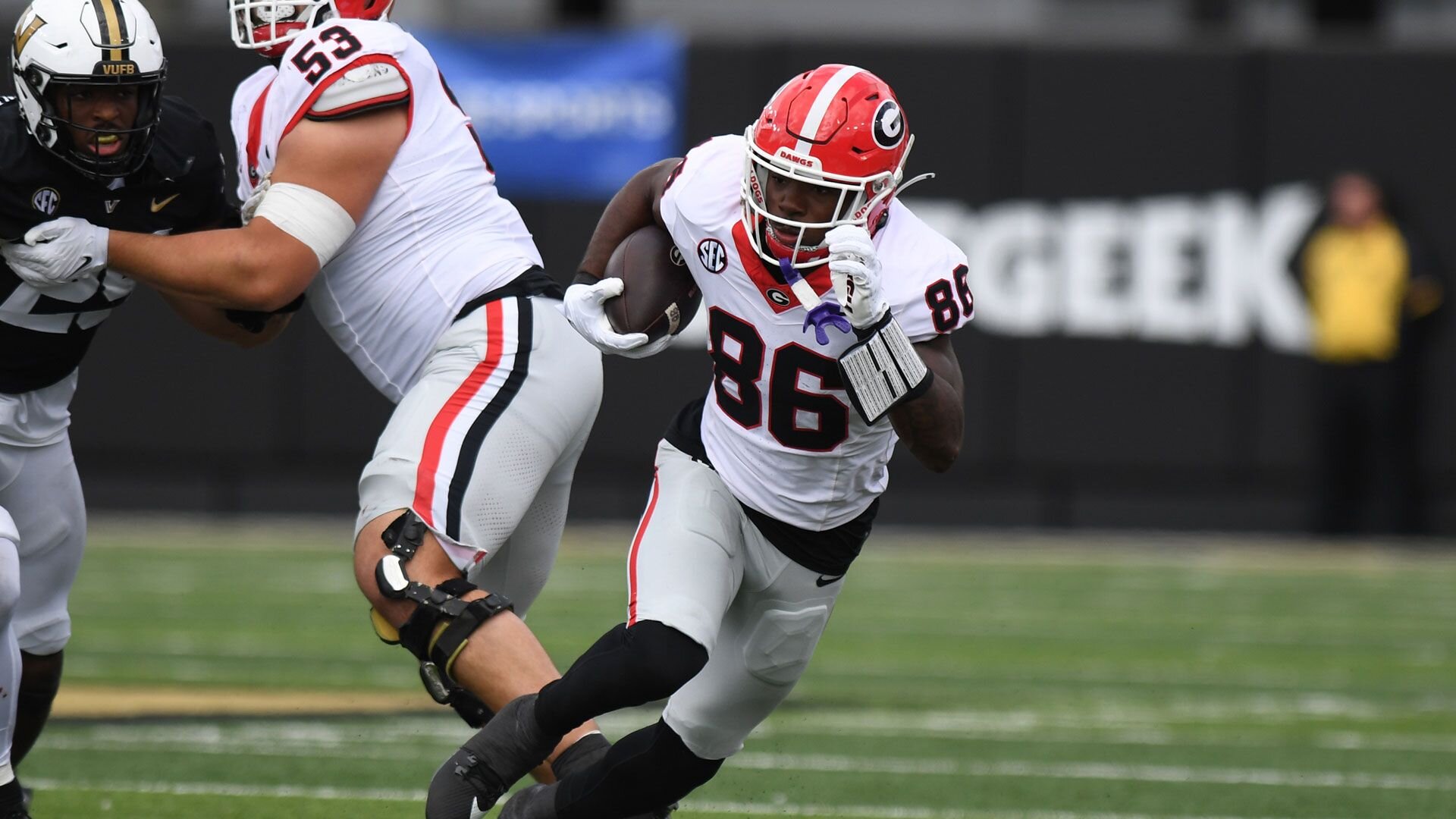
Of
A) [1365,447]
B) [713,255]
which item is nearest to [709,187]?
[713,255]

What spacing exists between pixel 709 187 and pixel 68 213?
50.6 inches

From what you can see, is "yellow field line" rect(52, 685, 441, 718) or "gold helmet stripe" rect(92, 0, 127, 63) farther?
"yellow field line" rect(52, 685, 441, 718)

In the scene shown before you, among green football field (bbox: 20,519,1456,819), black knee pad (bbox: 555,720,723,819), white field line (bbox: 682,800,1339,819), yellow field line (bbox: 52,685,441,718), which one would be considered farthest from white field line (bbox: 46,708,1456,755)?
black knee pad (bbox: 555,720,723,819)

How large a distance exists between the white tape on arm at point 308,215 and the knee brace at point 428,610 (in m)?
0.57

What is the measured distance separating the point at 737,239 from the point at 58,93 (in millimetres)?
1346

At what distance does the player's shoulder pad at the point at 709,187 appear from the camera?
152 inches

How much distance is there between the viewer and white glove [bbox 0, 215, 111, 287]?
150 inches

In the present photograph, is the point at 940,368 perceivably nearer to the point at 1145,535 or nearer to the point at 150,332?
the point at 1145,535

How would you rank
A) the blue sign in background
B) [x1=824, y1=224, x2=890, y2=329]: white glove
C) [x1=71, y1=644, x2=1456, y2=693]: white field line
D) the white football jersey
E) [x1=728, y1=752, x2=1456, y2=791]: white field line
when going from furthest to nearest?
the blue sign in background, [x1=71, y1=644, x2=1456, y2=693]: white field line, [x1=728, y1=752, x2=1456, y2=791]: white field line, the white football jersey, [x1=824, y1=224, x2=890, y2=329]: white glove

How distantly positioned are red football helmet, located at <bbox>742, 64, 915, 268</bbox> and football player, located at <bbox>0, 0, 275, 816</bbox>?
1218 mm

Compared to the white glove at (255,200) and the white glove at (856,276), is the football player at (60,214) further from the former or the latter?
Answer: the white glove at (856,276)

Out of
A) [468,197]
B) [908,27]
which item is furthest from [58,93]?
[908,27]

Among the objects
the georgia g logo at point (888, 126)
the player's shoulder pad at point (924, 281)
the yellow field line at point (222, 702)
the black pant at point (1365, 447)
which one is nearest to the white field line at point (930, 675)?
the yellow field line at point (222, 702)

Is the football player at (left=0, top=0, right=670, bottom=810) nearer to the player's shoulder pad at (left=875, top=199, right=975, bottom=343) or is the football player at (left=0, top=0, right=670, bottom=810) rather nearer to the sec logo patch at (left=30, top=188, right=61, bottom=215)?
the sec logo patch at (left=30, top=188, right=61, bottom=215)
